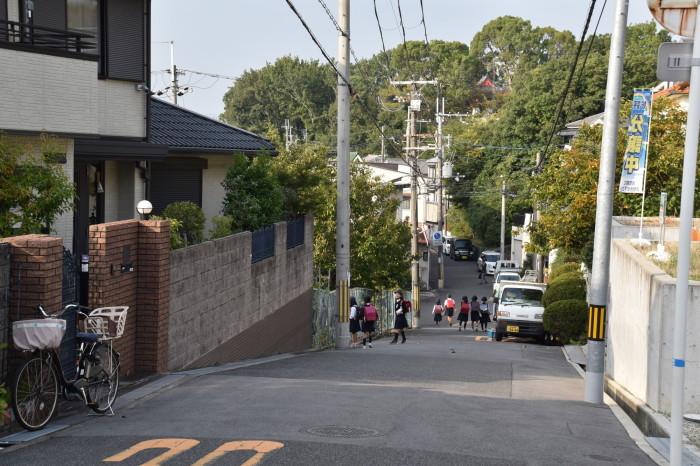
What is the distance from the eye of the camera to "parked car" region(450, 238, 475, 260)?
88.9 meters

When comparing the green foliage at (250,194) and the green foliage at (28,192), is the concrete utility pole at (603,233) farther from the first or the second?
the green foliage at (250,194)

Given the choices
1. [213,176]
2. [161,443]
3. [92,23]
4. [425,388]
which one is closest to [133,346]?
[425,388]

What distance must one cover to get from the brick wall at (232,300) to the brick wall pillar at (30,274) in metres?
5.21

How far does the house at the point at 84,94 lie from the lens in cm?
1591

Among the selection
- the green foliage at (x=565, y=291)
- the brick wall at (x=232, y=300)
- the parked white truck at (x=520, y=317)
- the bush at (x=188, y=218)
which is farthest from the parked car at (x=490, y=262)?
the bush at (x=188, y=218)

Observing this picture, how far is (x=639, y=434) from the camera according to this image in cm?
1284

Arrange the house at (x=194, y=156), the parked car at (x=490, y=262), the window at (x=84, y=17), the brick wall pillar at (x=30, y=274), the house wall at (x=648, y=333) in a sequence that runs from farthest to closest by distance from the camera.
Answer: the parked car at (x=490, y=262) < the house at (x=194, y=156) < the window at (x=84, y=17) < the house wall at (x=648, y=333) < the brick wall pillar at (x=30, y=274)

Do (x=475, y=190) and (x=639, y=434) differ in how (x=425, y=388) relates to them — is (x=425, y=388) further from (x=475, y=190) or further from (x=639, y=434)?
(x=475, y=190)

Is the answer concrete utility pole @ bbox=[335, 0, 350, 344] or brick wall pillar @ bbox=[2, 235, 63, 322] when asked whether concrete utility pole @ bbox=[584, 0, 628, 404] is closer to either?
brick wall pillar @ bbox=[2, 235, 63, 322]

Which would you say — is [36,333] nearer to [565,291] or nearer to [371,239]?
[565,291]

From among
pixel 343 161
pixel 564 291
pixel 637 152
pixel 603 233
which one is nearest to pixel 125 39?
pixel 343 161

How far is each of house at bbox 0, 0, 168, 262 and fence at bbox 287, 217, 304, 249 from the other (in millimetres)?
6777

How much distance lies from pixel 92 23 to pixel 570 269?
24516 mm

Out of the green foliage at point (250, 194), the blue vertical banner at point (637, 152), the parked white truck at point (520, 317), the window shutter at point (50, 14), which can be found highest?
the window shutter at point (50, 14)
